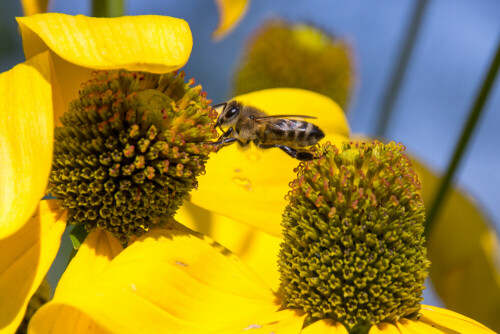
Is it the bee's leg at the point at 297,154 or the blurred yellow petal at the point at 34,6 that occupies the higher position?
the blurred yellow petal at the point at 34,6

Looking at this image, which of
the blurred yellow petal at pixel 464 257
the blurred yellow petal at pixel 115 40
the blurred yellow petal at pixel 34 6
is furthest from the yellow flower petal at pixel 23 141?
the blurred yellow petal at pixel 464 257

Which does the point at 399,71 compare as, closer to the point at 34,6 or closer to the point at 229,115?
the point at 229,115

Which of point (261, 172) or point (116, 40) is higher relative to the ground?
point (116, 40)

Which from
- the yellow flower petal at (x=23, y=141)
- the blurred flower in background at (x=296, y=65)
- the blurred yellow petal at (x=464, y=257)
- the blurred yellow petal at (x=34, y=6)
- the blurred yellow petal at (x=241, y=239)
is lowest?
the blurred yellow petal at (x=464, y=257)

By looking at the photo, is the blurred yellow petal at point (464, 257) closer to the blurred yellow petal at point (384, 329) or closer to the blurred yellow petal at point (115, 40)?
the blurred yellow petal at point (384, 329)

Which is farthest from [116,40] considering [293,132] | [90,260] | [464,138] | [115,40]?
[464,138]

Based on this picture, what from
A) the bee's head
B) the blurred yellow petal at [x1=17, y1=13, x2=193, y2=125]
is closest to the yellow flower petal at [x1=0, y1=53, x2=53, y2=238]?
the blurred yellow petal at [x1=17, y1=13, x2=193, y2=125]

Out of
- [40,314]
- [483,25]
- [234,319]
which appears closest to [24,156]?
[40,314]
